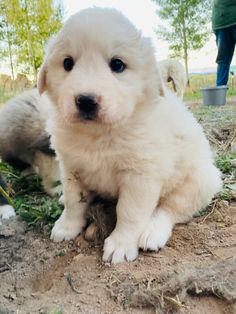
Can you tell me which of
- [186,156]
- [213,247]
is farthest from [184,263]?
[186,156]

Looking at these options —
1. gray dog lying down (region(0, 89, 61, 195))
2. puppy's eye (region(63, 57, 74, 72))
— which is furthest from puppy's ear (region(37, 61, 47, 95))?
gray dog lying down (region(0, 89, 61, 195))

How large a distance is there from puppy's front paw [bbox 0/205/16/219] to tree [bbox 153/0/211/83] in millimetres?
14132

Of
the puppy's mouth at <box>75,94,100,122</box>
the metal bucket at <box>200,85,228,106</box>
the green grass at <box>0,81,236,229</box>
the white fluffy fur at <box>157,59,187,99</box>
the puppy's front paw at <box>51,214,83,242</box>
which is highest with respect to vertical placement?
the puppy's mouth at <box>75,94,100,122</box>

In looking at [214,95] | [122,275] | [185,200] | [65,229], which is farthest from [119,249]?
[214,95]

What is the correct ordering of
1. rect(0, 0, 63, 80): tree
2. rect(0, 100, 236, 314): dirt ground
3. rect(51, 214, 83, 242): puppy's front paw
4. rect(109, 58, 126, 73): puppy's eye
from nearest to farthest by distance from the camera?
rect(0, 100, 236, 314): dirt ground → rect(109, 58, 126, 73): puppy's eye → rect(51, 214, 83, 242): puppy's front paw → rect(0, 0, 63, 80): tree

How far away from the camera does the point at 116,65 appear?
6.14ft

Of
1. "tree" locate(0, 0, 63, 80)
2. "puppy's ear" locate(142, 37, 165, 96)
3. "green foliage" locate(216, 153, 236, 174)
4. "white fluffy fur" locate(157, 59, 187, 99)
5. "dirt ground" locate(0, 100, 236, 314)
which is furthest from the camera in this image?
"tree" locate(0, 0, 63, 80)

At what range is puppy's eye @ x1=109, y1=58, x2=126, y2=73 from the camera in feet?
6.11

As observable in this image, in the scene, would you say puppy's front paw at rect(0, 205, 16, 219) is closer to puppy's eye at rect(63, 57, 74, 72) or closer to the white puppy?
the white puppy

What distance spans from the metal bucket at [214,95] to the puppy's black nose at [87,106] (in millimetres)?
6693

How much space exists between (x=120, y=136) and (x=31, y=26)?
30.4ft

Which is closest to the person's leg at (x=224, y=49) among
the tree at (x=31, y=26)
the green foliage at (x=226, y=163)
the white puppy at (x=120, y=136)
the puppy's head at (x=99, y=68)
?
the tree at (x=31, y=26)

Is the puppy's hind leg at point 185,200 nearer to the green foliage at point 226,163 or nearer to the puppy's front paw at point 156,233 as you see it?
the puppy's front paw at point 156,233

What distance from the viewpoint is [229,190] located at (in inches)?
103
